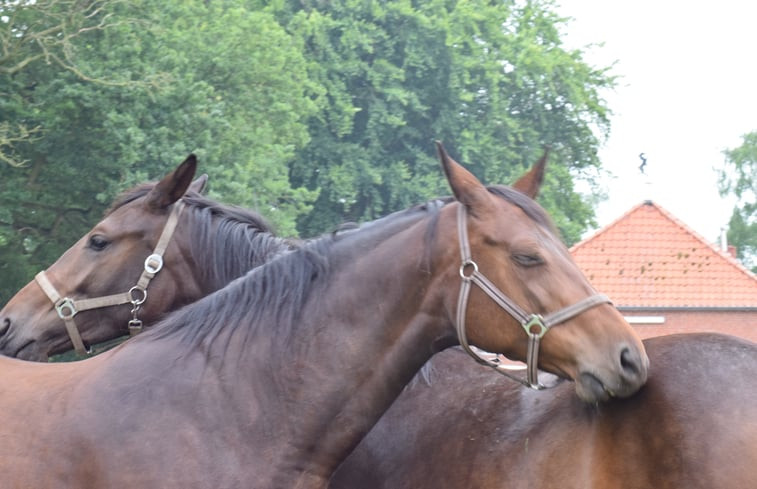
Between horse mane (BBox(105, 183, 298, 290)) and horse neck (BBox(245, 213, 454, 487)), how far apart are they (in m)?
0.99

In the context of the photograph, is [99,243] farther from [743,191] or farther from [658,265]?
[743,191]

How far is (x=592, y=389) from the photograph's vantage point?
3.27 metres

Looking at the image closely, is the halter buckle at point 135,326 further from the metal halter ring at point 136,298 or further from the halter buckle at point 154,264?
the halter buckle at point 154,264

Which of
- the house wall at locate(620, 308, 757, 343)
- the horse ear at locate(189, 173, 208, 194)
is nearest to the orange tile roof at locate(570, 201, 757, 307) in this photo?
the house wall at locate(620, 308, 757, 343)

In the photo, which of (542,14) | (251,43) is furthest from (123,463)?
(542,14)

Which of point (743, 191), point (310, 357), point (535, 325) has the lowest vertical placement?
point (743, 191)

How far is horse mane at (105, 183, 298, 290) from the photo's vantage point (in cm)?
461

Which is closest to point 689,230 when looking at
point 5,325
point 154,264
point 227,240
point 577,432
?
point 227,240

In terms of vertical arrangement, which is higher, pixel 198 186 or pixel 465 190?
pixel 198 186

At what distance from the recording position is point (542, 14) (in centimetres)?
3519

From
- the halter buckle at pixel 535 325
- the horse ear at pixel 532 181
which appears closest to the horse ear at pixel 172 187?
the horse ear at pixel 532 181

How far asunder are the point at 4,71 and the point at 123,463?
1391 centimetres

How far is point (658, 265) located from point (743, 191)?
2256 centimetres

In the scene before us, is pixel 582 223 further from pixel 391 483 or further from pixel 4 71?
pixel 391 483
